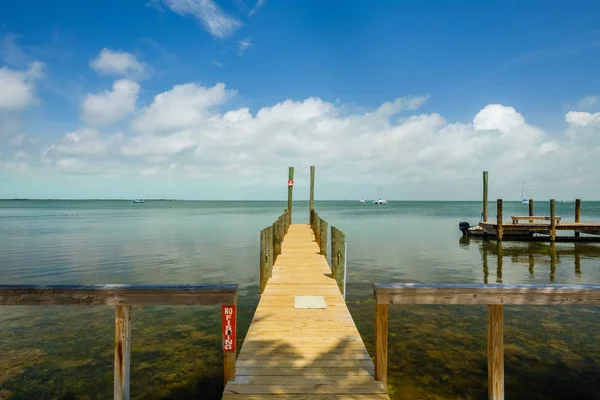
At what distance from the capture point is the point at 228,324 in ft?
12.2

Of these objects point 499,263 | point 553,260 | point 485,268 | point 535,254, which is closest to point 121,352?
point 485,268

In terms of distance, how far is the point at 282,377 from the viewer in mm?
4207

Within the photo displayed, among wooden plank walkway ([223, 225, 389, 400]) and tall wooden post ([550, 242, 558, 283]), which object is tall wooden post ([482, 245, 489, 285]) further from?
wooden plank walkway ([223, 225, 389, 400])

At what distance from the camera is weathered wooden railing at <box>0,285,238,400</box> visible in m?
3.43

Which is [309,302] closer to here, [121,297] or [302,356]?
[302,356]

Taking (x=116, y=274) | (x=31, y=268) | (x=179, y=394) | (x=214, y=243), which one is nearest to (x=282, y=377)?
(x=179, y=394)

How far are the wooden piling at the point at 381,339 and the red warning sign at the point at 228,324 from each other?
153 cm

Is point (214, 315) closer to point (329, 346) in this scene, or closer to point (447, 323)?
point (329, 346)

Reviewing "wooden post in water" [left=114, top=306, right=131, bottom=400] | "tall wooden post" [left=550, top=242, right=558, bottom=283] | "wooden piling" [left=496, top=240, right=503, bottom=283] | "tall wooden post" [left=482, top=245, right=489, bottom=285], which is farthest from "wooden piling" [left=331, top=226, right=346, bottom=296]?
"tall wooden post" [left=550, top=242, right=558, bottom=283]

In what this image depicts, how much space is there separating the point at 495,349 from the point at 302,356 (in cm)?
234

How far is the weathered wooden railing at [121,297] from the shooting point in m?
3.43

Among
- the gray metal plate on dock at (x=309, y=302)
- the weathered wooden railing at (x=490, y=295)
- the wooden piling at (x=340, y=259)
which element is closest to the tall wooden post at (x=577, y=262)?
the wooden piling at (x=340, y=259)

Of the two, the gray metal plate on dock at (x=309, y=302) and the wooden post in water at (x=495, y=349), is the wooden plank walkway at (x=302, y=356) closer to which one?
the gray metal plate on dock at (x=309, y=302)

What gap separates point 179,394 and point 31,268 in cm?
1480
